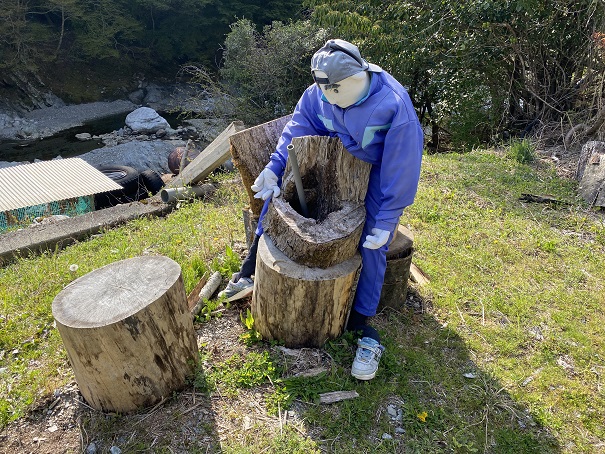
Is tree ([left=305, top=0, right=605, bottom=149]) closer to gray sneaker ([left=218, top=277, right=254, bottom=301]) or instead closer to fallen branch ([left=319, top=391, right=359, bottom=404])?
gray sneaker ([left=218, top=277, right=254, bottom=301])

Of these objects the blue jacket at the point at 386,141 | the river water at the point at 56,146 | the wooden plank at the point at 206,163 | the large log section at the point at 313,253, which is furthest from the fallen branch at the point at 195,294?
the river water at the point at 56,146

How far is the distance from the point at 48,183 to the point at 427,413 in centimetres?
686

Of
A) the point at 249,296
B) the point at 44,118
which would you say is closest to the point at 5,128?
the point at 44,118

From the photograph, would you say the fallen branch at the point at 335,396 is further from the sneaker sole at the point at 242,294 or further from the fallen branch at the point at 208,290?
the fallen branch at the point at 208,290

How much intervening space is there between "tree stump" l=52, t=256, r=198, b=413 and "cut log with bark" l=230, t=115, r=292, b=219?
1.25 metres

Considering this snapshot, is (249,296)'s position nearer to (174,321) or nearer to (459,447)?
(174,321)

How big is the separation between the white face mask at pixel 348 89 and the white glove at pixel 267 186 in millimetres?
628

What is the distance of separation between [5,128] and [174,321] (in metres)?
20.0

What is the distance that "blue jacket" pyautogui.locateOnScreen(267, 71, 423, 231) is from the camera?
2.51 m

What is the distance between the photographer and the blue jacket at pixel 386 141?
8.23 feet

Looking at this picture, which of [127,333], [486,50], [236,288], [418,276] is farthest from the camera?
[486,50]

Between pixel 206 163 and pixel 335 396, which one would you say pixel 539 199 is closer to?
pixel 335 396

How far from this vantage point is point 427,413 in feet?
8.44

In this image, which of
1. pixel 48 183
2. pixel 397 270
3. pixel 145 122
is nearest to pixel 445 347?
pixel 397 270
